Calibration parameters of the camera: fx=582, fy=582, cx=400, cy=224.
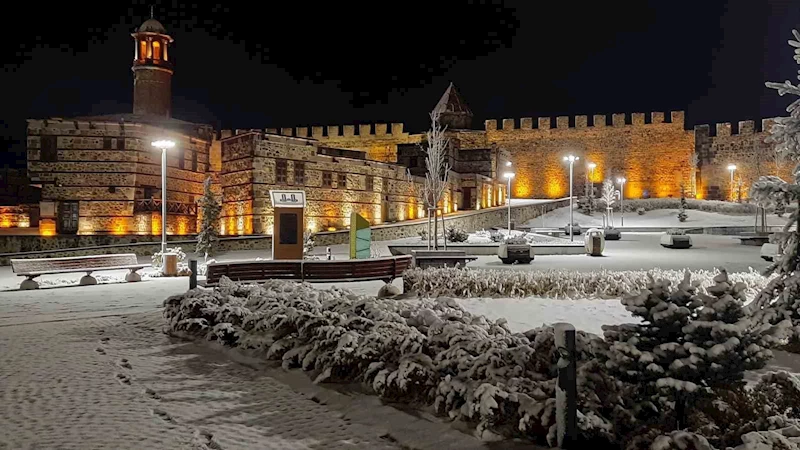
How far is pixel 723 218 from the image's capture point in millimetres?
42688

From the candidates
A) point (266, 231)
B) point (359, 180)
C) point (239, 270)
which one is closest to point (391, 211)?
point (359, 180)

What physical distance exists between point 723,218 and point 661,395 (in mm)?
43726

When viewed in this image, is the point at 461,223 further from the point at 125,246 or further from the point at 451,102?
the point at 451,102

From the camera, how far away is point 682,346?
15.3 feet

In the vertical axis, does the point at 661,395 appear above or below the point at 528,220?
below

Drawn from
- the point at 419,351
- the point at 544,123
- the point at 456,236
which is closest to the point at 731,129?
the point at 544,123

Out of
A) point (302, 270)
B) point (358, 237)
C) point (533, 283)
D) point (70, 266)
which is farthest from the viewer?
point (358, 237)

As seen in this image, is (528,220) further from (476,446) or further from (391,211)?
(476,446)

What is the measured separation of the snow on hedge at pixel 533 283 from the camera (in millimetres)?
12273

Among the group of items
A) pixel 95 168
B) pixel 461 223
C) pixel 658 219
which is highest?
pixel 95 168

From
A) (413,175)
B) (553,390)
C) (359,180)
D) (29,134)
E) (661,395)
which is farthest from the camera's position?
(413,175)

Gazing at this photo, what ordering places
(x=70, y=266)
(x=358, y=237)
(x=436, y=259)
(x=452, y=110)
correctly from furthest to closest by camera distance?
(x=452, y=110) → (x=358, y=237) → (x=70, y=266) → (x=436, y=259)

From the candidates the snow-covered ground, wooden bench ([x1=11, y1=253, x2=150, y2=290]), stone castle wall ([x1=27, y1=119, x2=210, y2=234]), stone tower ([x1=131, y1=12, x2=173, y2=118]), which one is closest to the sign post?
wooden bench ([x1=11, y1=253, x2=150, y2=290])

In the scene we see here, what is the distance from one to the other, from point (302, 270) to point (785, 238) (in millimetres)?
10346
